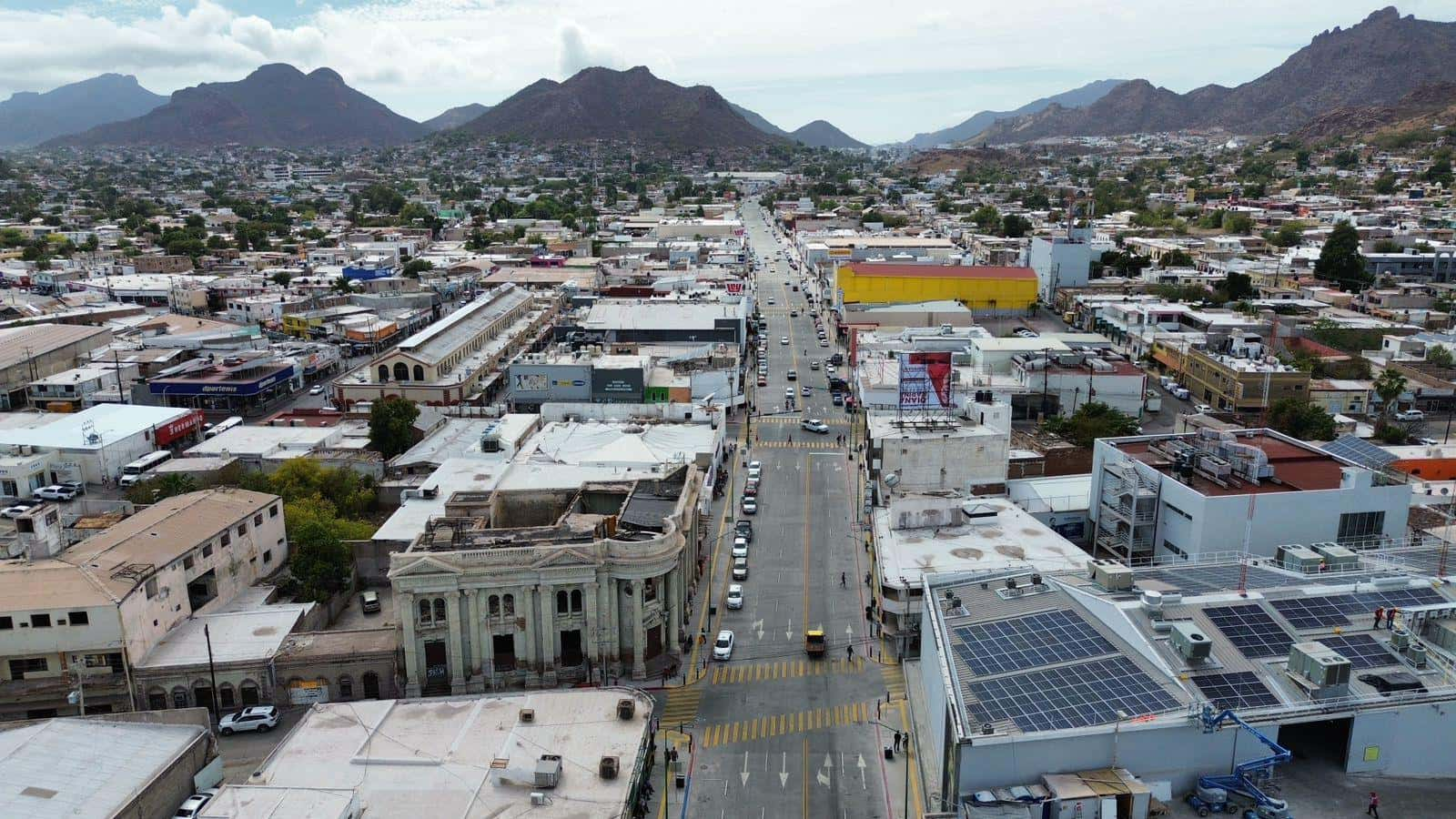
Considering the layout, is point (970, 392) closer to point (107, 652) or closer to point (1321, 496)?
point (1321, 496)

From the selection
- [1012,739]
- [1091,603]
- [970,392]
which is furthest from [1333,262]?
[1012,739]

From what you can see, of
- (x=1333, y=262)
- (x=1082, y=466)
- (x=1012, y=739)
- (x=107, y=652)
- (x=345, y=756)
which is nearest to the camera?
(x=1012, y=739)

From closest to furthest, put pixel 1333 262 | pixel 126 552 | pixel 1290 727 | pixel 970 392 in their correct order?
pixel 1290 727 < pixel 126 552 < pixel 970 392 < pixel 1333 262

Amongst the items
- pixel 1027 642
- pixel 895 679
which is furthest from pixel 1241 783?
pixel 895 679

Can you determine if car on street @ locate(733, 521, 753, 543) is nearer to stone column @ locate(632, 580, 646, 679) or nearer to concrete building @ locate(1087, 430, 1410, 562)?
stone column @ locate(632, 580, 646, 679)

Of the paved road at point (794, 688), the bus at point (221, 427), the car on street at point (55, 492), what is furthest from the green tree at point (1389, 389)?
the car on street at point (55, 492)

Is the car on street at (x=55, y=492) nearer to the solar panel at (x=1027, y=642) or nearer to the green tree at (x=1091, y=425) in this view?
the solar panel at (x=1027, y=642)

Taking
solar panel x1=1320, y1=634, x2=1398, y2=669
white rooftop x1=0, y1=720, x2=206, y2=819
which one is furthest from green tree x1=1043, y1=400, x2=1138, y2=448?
white rooftop x1=0, y1=720, x2=206, y2=819
